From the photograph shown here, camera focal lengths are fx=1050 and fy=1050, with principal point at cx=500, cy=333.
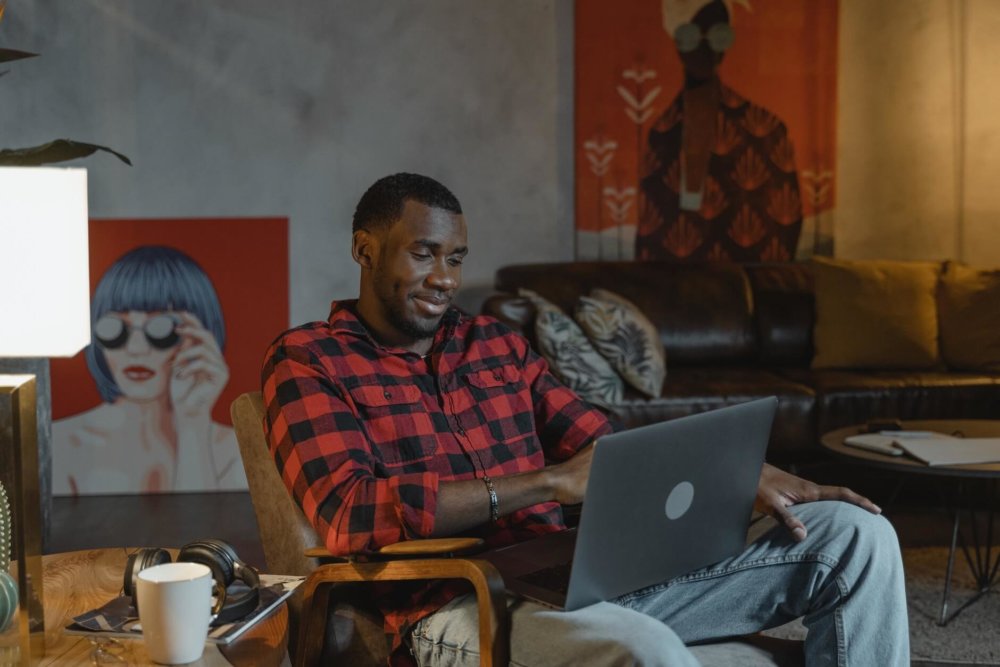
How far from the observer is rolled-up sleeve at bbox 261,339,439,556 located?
1.60m

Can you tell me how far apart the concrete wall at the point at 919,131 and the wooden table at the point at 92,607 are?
409 centimetres

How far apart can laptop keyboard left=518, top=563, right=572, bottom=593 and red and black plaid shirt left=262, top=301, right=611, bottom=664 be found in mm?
155

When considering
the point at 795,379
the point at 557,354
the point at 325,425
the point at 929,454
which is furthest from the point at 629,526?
the point at 795,379

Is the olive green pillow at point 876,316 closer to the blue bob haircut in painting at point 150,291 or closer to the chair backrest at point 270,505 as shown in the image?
the blue bob haircut in painting at point 150,291

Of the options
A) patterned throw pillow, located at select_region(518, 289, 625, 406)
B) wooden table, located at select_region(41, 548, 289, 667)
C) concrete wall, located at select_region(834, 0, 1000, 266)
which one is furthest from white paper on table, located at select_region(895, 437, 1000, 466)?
concrete wall, located at select_region(834, 0, 1000, 266)

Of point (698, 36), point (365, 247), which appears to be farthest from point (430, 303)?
point (698, 36)

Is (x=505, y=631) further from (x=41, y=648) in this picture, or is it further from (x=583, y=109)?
(x=583, y=109)

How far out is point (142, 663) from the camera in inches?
50.6

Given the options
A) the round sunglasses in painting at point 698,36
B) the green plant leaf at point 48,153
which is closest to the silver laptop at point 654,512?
the green plant leaf at point 48,153

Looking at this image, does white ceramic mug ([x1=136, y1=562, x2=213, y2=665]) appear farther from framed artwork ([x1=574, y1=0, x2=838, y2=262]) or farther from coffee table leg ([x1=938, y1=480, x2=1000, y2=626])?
framed artwork ([x1=574, y1=0, x2=838, y2=262])

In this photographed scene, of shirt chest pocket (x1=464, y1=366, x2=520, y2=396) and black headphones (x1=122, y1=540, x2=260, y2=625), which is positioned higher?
shirt chest pocket (x1=464, y1=366, x2=520, y2=396)

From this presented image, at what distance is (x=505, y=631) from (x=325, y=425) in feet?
1.46

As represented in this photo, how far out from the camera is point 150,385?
458 centimetres

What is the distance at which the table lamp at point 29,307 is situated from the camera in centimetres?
125
